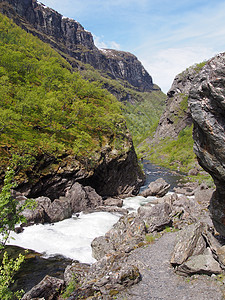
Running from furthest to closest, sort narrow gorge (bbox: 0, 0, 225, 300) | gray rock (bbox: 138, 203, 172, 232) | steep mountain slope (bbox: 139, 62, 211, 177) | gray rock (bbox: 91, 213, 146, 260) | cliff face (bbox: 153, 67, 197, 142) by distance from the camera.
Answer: cliff face (bbox: 153, 67, 197, 142) < steep mountain slope (bbox: 139, 62, 211, 177) < gray rock (bbox: 138, 203, 172, 232) < gray rock (bbox: 91, 213, 146, 260) < narrow gorge (bbox: 0, 0, 225, 300)

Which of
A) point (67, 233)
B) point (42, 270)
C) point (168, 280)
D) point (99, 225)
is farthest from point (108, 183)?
point (168, 280)

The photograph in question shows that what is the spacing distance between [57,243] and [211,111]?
20.2m

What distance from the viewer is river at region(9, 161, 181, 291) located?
16.0 metres

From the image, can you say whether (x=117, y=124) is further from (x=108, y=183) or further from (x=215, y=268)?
(x=215, y=268)

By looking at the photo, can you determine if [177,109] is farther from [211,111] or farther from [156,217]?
[211,111]

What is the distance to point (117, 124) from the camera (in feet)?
167

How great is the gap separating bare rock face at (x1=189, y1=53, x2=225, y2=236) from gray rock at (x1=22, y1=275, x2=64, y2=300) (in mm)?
13295

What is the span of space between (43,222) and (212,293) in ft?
65.6

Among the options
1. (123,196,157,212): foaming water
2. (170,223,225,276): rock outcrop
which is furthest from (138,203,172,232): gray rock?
(123,196,157,212): foaming water

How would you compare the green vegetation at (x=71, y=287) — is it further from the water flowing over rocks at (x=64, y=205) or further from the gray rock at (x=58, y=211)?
the gray rock at (x=58, y=211)

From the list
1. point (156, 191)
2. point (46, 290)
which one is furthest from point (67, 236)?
point (156, 191)

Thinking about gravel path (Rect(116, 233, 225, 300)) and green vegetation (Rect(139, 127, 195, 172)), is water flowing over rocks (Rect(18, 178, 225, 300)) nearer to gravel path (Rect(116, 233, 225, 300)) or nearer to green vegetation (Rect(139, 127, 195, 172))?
gravel path (Rect(116, 233, 225, 300))

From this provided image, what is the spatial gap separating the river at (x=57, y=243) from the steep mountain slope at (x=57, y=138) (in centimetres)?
775

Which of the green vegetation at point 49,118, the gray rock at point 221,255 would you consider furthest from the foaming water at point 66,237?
the gray rock at point 221,255
